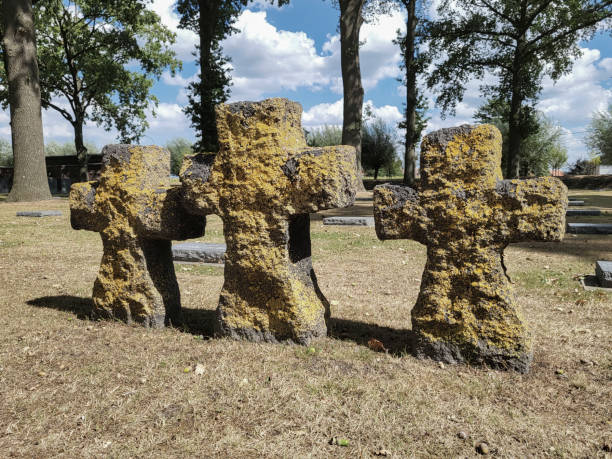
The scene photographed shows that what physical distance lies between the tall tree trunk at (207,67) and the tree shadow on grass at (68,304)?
18860 millimetres

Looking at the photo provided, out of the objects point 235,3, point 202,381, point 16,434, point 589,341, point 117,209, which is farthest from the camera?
point 235,3

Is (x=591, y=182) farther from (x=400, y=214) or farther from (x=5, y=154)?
(x=5, y=154)

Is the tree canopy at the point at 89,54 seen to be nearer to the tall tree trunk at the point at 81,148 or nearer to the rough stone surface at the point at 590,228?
the tall tree trunk at the point at 81,148

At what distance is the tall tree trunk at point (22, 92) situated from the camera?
15.2 m

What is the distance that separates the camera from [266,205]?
3877 millimetres

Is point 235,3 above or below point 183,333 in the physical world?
above

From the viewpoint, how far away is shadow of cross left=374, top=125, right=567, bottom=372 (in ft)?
10.8

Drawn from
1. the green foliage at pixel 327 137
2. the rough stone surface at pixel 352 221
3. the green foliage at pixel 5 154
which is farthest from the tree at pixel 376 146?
the green foliage at pixel 5 154

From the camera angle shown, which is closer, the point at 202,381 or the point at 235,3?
the point at 202,381

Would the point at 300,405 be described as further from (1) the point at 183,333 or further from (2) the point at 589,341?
(2) the point at 589,341

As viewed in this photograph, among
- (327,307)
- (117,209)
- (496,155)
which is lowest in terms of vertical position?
(327,307)

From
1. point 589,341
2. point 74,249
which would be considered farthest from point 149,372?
point 74,249

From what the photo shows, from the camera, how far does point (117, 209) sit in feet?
14.7

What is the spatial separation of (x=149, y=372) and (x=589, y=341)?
3.92 meters
